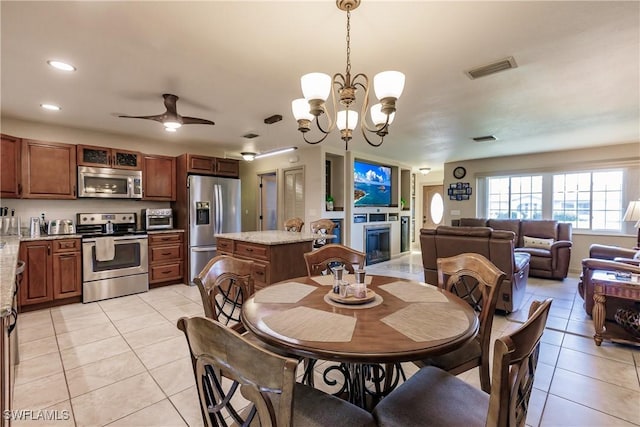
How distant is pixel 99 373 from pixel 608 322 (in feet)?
15.1

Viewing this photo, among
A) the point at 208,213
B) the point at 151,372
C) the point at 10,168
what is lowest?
the point at 151,372

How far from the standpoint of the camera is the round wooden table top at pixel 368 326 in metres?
1.00

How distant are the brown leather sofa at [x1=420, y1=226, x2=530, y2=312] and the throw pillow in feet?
6.31

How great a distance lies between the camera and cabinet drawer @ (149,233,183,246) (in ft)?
14.9

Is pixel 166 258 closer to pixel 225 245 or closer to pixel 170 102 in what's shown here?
pixel 225 245

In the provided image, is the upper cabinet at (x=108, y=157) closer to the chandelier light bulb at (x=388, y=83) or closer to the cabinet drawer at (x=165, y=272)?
the cabinet drawer at (x=165, y=272)

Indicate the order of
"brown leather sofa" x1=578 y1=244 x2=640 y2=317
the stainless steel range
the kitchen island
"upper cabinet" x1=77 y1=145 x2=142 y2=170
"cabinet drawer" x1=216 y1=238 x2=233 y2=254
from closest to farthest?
"brown leather sofa" x1=578 y1=244 x2=640 y2=317 → the kitchen island → "cabinet drawer" x1=216 y1=238 x2=233 y2=254 → the stainless steel range → "upper cabinet" x1=77 y1=145 x2=142 y2=170

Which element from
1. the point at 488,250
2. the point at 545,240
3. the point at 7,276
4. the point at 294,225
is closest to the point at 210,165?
the point at 294,225

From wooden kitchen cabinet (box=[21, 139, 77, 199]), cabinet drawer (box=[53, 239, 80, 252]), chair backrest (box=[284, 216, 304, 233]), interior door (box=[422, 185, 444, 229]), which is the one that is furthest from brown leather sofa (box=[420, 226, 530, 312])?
interior door (box=[422, 185, 444, 229])

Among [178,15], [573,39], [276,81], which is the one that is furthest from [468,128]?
[178,15]

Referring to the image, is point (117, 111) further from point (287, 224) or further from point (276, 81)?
point (287, 224)

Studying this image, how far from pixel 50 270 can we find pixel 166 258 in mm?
1372

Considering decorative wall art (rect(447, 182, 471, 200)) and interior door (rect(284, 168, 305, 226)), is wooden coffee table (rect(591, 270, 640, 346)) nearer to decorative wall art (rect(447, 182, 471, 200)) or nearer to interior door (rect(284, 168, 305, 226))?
interior door (rect(284, 168, 305, 226))

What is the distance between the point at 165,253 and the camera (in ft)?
15.3
